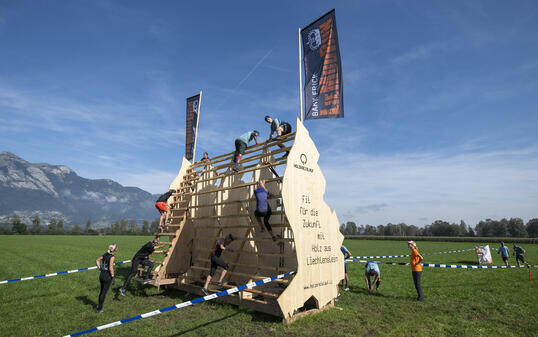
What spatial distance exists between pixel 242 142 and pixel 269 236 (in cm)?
354

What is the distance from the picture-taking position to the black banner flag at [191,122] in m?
16.2

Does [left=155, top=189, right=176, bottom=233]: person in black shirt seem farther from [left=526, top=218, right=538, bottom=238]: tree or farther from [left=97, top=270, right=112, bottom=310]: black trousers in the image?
[left=526, top=218, right=538, bottom=238]: tree

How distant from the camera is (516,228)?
342ft

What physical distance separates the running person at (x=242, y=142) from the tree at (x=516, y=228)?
129 meters

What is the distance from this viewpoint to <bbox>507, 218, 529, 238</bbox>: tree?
337 ft

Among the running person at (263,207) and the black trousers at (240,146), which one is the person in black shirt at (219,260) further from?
the black trousers at (240,146)

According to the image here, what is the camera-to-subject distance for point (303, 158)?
869 centimetres

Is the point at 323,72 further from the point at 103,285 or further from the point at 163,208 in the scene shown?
the point at 103,285

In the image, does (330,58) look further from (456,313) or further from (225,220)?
(456,313)

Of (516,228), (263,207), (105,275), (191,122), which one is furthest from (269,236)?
(516,228)

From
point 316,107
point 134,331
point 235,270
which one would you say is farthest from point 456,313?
point 134,331

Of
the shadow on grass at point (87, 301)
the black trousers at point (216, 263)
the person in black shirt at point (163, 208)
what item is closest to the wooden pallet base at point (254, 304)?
the black trousers at point (216, 263)

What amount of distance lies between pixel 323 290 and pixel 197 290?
4.62m

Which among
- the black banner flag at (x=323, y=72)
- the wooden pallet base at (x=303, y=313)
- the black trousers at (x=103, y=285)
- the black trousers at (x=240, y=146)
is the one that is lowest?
the wooden pallet base at (x=303, y=313)
